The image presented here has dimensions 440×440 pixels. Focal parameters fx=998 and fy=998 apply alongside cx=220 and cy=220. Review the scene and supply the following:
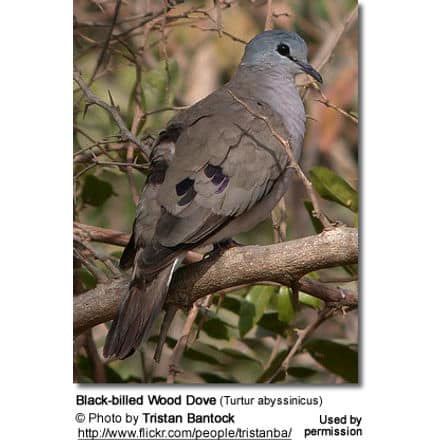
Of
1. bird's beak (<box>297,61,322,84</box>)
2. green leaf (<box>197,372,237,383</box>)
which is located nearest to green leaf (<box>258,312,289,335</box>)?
green leaf (<box>197,372,237,383</box>)

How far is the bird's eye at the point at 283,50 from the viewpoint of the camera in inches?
164

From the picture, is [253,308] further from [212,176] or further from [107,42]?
[107,42]

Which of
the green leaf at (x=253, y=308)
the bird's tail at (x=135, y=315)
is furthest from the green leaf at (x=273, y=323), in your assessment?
A: the bird's tail at (x=135, y=315)

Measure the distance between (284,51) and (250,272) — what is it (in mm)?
1187

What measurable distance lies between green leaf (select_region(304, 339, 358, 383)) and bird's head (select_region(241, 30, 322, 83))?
3.67 ft

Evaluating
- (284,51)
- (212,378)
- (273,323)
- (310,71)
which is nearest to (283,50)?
(284,51)

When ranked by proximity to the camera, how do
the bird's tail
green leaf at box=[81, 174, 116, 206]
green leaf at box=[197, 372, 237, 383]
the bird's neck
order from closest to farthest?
the bird's tail < green leaf at box=[197, 372, 237, 383] < the bird's neck < green leaf at box=[81, 174, 116, 206]

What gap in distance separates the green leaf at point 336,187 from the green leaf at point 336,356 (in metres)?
0.57

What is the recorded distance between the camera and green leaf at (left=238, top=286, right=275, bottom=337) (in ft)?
13.2

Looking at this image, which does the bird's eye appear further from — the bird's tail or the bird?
the bird's tail

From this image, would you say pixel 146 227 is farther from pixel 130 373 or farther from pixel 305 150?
pixel 305 150

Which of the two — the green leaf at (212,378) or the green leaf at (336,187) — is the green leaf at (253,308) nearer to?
the green leaf at (212,378)

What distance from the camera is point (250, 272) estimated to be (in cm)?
341
